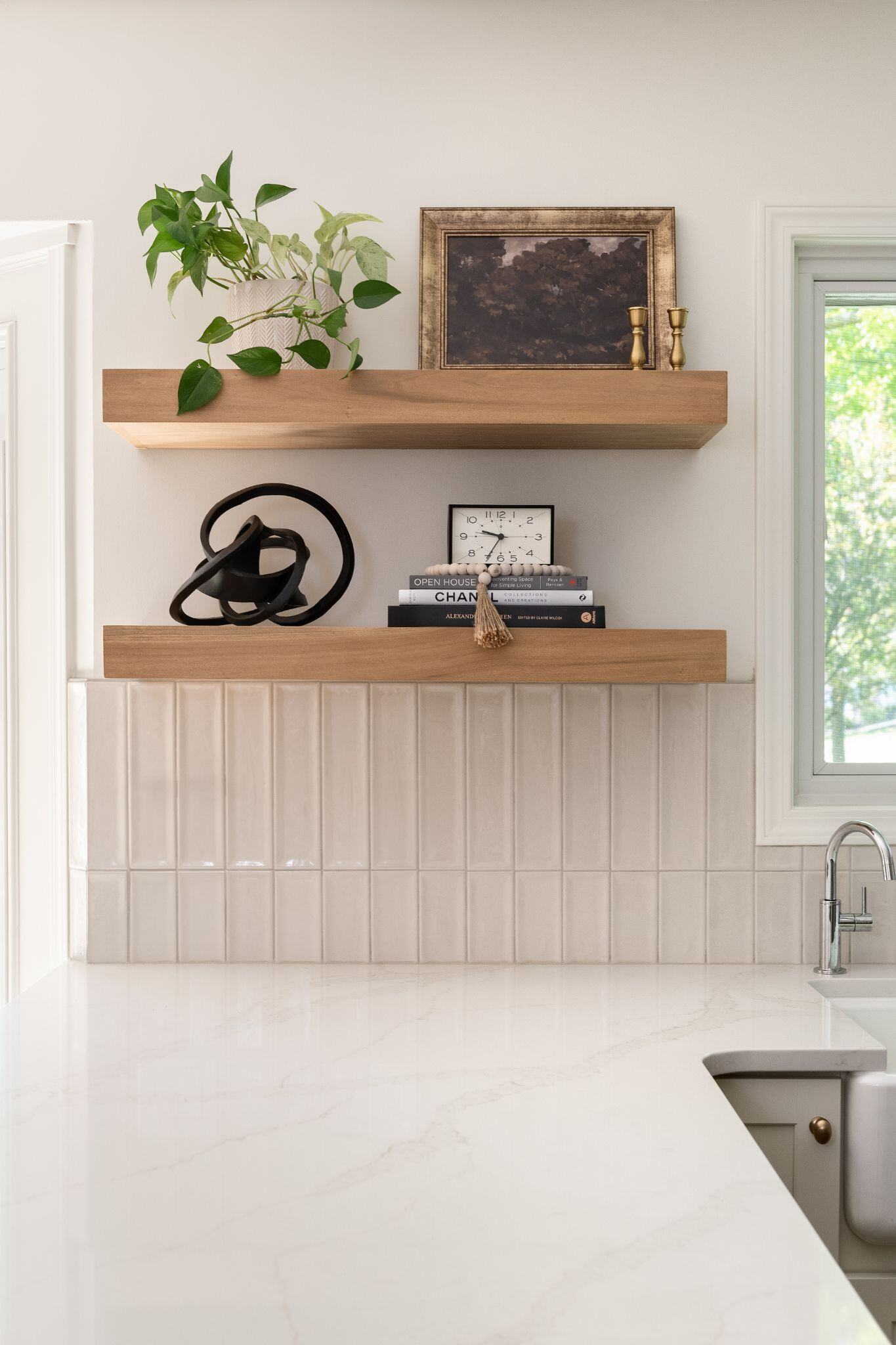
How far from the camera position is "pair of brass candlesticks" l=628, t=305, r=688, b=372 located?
1.67 meters

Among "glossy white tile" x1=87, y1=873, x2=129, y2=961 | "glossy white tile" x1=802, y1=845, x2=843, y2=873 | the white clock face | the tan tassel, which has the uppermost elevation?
the white clock face

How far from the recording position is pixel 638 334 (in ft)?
5.60

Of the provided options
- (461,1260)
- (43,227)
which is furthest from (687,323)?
(461,1260)

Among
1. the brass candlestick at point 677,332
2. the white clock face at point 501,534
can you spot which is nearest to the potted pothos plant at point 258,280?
the white clock face at point 501,534

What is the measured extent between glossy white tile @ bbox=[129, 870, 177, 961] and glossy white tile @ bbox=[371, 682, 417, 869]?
36 centimetres

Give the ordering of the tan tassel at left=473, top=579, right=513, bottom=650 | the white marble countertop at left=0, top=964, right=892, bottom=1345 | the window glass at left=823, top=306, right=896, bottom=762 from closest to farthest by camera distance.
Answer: the white marble countertop at left=0, top=964, right=892, bottom=1345 < the tan tassel at left=473, top=579, right=513, bottom=650 < the window glass at left=823, top=306, right=896, bottom=762

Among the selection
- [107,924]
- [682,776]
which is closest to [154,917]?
[107,924]

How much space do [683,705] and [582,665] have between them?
329mm

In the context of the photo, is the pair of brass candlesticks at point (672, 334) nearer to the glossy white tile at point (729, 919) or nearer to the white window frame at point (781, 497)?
the white window frame at point (781, 497)

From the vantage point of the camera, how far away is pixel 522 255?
1809 millimetres

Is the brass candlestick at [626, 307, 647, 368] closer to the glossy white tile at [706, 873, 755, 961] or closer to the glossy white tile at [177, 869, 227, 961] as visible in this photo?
the glossy white tile at [706, 873, 755, 961]

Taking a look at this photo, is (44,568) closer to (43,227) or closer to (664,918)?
(43,227)

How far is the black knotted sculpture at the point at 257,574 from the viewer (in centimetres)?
167

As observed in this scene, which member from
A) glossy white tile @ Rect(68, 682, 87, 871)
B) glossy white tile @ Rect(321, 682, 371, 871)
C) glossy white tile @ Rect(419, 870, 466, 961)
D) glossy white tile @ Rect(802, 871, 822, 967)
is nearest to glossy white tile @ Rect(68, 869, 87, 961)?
glossy white tile @ Rect(68, 682, 87, 871)
